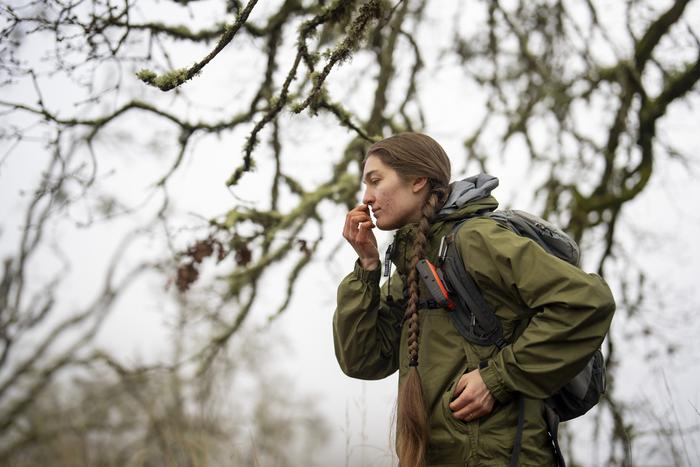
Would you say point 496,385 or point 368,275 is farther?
point 368,275

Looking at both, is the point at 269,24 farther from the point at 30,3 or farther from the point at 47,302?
the point at 47,302

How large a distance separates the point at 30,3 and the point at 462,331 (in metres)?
2.22

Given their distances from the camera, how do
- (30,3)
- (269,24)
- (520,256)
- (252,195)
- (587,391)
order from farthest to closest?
1. (269,24)
2. (252,195)
3. (30,3)
4. (587,391)
5. (520,256)

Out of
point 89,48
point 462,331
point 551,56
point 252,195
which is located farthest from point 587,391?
point 551,56

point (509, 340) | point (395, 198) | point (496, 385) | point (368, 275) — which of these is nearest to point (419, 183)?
point (395, 198)

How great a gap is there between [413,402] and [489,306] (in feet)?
1.21

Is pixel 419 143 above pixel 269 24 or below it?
below

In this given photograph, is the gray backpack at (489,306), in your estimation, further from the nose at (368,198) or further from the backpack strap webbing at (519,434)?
the nose at (368,198)

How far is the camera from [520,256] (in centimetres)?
160

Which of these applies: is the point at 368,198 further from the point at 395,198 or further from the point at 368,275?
the point at 368,275

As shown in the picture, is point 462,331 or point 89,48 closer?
point 462,331

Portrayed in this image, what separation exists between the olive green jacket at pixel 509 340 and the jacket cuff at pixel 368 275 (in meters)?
0.19

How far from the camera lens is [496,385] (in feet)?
5.23

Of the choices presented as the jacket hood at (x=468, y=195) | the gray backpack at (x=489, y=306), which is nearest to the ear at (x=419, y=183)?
the jacket hood at (x=468, y=195)
